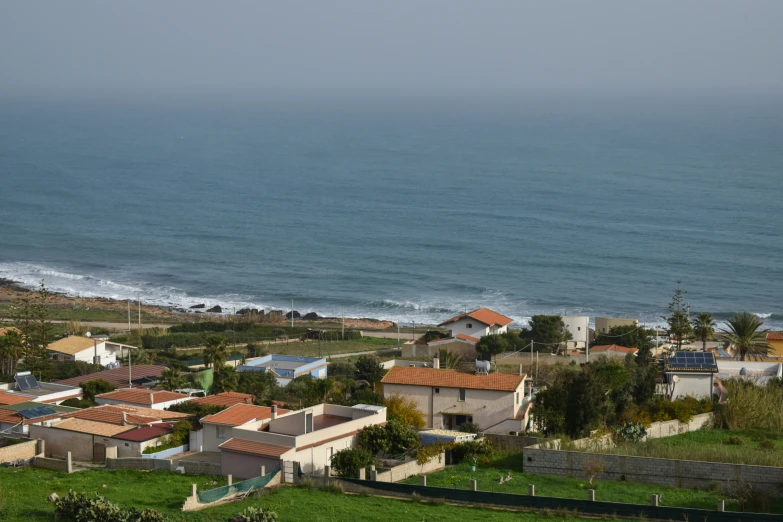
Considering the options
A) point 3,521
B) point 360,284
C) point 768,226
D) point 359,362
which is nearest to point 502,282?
point 360,284

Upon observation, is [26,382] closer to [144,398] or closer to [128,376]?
[128,376]

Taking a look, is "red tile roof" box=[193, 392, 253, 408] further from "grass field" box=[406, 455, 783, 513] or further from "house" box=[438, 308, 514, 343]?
"house" box=[438, 308, 514, 343]

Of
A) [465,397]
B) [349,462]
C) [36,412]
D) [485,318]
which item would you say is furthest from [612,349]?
[36,412]

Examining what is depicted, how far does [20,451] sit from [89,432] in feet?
6.61

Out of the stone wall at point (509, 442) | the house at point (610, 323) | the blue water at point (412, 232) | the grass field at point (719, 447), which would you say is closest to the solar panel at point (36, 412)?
the stone wall at point (509, 442)

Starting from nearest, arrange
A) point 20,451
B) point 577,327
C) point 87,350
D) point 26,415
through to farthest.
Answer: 1. point 20,451
2. point 26,415
3. point 87,350
4. point 577,327

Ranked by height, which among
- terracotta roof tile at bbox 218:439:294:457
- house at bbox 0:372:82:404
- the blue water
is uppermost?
the blue water

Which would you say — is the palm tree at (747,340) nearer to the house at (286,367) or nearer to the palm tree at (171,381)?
the house at (286,367)

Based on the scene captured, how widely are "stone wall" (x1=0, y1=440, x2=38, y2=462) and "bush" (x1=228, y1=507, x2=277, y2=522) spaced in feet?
35.3

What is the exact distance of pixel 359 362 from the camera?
151ft

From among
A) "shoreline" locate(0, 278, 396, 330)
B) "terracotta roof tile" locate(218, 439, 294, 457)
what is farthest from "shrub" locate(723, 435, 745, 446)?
"shoreline" locate(0, 278, 396, 330)

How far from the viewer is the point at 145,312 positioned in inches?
2982

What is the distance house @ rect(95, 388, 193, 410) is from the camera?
38.2m

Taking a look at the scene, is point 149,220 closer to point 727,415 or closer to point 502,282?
point 502,282
